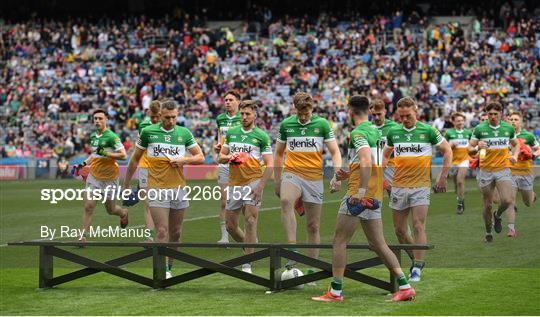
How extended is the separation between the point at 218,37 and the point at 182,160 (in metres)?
37.2

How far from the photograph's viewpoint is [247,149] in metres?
14.5

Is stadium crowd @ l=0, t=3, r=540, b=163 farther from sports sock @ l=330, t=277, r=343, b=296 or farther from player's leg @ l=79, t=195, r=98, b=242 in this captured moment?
sports sock @ l=330, t=277, r=343, b=296

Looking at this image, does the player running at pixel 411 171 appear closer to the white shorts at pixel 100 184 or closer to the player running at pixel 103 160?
the player running at pixel 103 160

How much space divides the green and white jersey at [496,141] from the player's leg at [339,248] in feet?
23.2

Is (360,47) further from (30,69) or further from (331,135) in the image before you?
(331,135)

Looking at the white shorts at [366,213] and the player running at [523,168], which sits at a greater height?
the player running at [523,168]

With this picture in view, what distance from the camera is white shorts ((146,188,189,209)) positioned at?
13.4 metres

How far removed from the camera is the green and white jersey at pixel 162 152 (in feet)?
44.7

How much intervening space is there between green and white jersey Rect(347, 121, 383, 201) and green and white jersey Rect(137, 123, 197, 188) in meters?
2.85

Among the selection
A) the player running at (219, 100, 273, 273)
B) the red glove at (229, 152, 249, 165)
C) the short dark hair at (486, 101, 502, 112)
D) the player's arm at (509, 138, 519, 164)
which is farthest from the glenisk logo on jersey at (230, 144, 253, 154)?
the player's arm at (509, 138, 519, 164)

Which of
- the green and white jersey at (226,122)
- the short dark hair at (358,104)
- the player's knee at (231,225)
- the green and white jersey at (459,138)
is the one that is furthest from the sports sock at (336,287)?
the green and white jersey at (459,138)

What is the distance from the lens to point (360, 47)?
4697 cm

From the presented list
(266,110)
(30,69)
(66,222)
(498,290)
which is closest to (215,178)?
(66,222)

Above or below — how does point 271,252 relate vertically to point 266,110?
below
